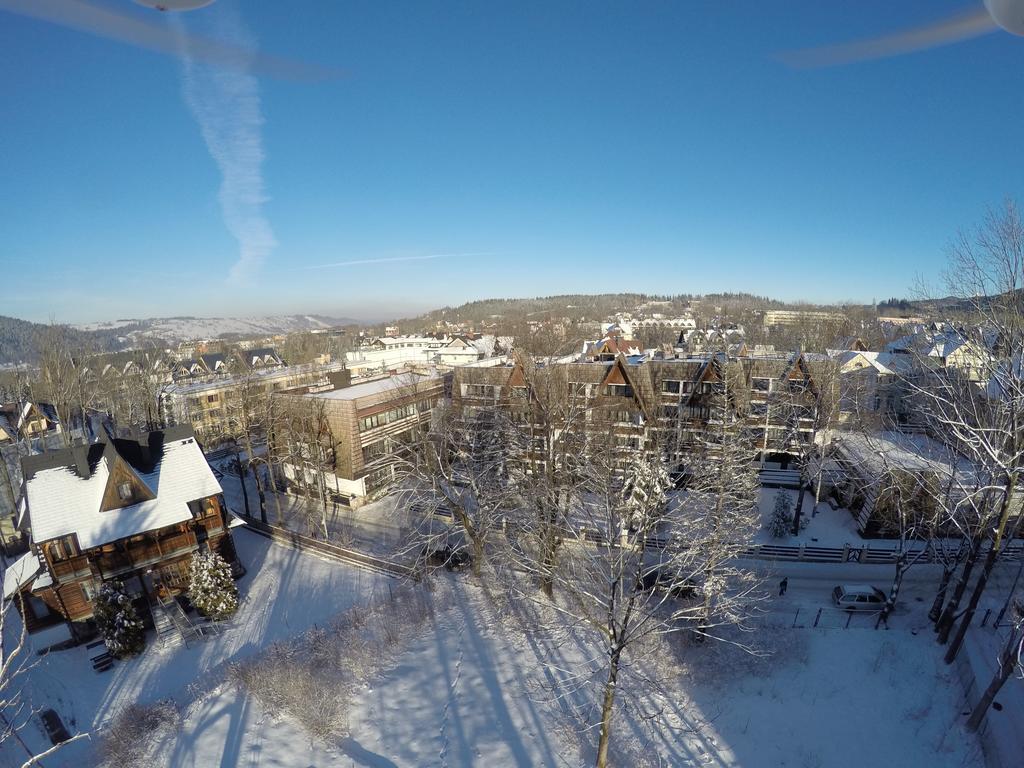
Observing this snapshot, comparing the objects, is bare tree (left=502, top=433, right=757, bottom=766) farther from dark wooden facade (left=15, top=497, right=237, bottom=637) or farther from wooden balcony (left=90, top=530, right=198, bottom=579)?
wooden balcony (left=90, top=530, right=198, bottom=579)

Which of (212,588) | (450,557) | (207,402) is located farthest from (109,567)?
(207,402)

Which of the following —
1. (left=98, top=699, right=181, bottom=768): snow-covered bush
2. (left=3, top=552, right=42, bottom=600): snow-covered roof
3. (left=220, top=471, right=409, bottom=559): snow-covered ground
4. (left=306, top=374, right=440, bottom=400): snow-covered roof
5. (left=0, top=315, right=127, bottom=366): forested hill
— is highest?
(left=0, top=315, right=127, bottom=366): forested hill

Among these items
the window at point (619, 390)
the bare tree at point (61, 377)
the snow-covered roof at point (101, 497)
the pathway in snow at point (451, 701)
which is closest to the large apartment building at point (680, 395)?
the window at point (619, 390)

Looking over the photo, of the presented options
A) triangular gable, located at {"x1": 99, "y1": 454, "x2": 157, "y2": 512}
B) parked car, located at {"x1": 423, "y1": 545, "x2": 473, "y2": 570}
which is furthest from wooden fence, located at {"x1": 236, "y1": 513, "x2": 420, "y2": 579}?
triangular gable, located at {"x1": 99, "y1": 454, "x2": 157, "y2": 512}

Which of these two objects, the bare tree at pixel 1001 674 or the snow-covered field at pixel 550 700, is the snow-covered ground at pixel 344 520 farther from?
the bare tree at pixel 1001 674

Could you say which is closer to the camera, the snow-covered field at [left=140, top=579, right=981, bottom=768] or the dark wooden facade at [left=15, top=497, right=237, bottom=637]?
the snow-covered field at [left=140, top=579, right=981, bottom=768]

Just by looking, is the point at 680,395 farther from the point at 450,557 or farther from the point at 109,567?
the point at 109,567

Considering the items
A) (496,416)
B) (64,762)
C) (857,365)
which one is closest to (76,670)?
(64,762)
